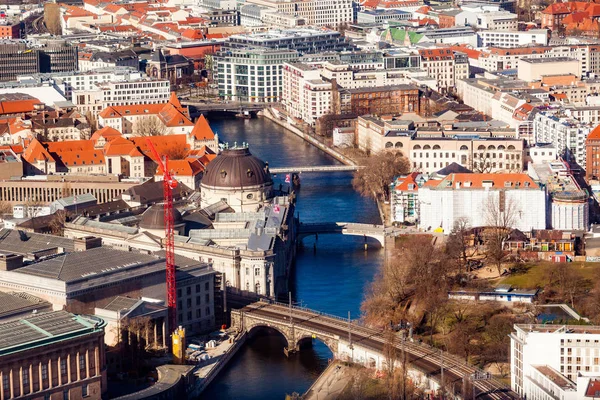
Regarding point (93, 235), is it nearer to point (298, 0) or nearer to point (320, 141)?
point (320, 141)

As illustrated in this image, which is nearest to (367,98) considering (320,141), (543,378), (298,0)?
(320,141)

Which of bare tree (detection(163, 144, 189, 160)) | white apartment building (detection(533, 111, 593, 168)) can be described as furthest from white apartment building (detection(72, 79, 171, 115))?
white apartment building (detection(533, 111, 593, 168))

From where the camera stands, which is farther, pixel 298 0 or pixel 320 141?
pixel 298 0

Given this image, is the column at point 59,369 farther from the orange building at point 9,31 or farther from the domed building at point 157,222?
the orange building at point 9,31

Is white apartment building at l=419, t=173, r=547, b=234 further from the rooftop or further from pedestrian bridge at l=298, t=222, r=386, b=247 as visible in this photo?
the rooftop

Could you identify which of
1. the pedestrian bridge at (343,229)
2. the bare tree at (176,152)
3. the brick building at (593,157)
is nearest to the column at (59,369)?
the pedestrian bridge at (343,229)

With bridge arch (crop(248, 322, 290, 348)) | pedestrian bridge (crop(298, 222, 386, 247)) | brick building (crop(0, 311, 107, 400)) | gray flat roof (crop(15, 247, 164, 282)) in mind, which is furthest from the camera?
pedestrian bridge (crop(298, 222, 386, 247))

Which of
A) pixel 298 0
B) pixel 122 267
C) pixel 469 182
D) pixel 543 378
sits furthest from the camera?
pixel 298 0
